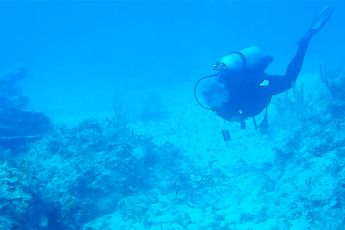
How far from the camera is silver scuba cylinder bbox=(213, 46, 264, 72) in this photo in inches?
279

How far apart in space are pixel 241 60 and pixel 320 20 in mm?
3950

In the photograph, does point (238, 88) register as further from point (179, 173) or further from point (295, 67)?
point (179, 173)

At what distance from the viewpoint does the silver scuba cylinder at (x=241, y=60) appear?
23.2 feet

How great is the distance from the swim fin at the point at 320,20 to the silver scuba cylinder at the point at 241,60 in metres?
2.70

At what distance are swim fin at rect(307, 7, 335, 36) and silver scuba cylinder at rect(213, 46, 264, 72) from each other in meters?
2.70

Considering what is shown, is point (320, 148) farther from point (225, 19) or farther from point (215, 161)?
point (225, 19)

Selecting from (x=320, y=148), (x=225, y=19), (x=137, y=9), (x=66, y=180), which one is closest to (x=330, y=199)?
(x=320, y=148)

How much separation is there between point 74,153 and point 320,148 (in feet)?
23.3

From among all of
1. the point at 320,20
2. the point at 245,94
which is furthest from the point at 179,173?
the point at 320,20

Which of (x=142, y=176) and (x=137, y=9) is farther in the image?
(x=137, y=9)

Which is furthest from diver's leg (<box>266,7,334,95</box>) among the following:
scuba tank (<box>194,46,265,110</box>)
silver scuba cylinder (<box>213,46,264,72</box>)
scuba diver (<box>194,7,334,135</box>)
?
scuba tank (<box>194,46,265,110</box>)

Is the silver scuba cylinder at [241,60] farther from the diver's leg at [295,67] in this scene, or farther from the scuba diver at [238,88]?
the diver's leg at [295,67]

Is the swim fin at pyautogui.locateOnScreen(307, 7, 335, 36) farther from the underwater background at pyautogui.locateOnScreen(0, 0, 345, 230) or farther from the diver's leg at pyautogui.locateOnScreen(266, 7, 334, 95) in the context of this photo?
the underwater background at pyautogui.locateOnScreen(0, 0, 345, 230)

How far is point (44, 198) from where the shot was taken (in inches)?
265
